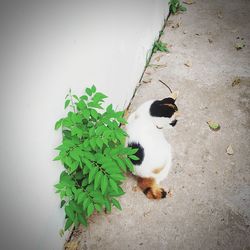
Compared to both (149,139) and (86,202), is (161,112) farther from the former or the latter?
(86,202)

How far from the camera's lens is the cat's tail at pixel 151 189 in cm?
299

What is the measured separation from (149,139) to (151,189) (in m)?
0.58

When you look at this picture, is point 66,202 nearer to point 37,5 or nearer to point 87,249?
point 87,249

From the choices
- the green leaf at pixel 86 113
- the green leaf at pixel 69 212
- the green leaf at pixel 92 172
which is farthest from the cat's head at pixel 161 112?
the green leaf at pixel 69 212

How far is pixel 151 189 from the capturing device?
9.84ft

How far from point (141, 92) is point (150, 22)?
1.22m

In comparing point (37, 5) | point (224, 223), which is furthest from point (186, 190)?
point (37, 5)

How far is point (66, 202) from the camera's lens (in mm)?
2740

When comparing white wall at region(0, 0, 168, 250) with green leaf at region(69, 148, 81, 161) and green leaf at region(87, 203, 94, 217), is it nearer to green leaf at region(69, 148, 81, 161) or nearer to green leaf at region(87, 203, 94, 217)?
green leaf at region(69, 148, 81, 161)

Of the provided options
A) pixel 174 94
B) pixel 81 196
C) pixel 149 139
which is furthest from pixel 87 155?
pixel 174 94

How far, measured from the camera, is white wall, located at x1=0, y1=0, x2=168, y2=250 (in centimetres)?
175

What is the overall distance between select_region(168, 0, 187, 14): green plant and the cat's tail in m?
4.08

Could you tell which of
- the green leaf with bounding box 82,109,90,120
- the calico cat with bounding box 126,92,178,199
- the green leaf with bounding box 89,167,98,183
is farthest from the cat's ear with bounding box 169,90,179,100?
the green leaf with bounding box 89,167,98,183

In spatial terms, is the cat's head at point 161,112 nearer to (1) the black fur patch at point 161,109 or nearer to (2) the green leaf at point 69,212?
(1) the black fur patch at point 161,109
